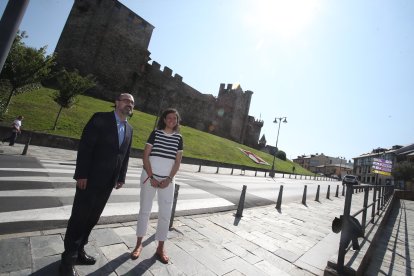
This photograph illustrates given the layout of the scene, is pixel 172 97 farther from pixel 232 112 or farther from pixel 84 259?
pixel 84 259

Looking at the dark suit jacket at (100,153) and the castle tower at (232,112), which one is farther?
the castle tower at (232,112)

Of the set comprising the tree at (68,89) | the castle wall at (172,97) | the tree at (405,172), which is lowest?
the tree at (68,89)

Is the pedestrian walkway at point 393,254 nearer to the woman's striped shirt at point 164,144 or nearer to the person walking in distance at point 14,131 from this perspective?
the woman's striped shirt at point 164,144

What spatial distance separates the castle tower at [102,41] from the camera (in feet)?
108

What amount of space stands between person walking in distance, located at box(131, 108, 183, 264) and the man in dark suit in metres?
0.43

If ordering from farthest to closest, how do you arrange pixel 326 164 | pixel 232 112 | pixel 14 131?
pixel 326 164 → pixel 232 112 → pixel 14 131

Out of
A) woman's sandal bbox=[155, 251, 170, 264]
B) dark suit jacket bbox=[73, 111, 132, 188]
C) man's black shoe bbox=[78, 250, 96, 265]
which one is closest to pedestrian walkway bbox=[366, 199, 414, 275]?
woman's sandal bbox=[155, 251, 170, 264]

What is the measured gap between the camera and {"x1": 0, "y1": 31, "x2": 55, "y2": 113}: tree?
15.6 m

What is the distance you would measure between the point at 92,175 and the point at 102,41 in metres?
36.7

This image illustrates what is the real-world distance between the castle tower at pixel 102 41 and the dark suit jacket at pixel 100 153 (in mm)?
34641

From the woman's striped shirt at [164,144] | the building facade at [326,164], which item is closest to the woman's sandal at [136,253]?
the woman's striped shirt at [164,144]

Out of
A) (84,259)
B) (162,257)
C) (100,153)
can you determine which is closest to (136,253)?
→ (162,257)

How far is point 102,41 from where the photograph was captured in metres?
34.1

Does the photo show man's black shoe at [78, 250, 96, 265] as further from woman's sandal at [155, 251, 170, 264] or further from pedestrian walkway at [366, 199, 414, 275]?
pedestrian walkway at [366, 199, 414, 275]
